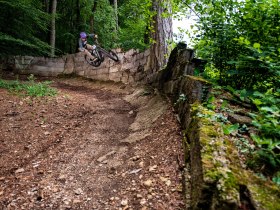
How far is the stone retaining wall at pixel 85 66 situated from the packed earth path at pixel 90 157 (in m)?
3.04

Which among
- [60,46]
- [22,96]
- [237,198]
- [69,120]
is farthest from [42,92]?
[60,46]

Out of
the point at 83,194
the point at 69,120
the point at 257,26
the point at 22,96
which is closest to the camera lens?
the point at 83,194

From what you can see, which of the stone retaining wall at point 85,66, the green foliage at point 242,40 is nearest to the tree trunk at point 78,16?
the stone retaining wall at point 85,66

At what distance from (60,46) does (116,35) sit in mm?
4909

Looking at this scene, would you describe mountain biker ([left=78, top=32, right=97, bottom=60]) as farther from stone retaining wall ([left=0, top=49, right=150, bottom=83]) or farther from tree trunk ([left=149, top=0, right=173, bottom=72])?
tree trunk ([left=149, top=0, right=173, bottom=72])

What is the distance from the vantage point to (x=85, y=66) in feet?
37.4

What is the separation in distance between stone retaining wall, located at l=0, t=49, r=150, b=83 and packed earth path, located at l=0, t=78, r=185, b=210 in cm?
304

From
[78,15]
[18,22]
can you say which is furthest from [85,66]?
[78,15]

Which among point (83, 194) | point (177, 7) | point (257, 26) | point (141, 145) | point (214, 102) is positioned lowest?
point (83, 194)

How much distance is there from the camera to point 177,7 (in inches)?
207

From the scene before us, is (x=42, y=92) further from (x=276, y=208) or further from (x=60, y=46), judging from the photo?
(x=60, y=46)

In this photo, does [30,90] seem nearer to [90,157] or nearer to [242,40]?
[90,157]

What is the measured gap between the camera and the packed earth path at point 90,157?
2461 millimetres

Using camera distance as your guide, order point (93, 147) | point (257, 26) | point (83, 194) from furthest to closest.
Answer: point (93, 147) < point (257, 26) < point (83, 194)
